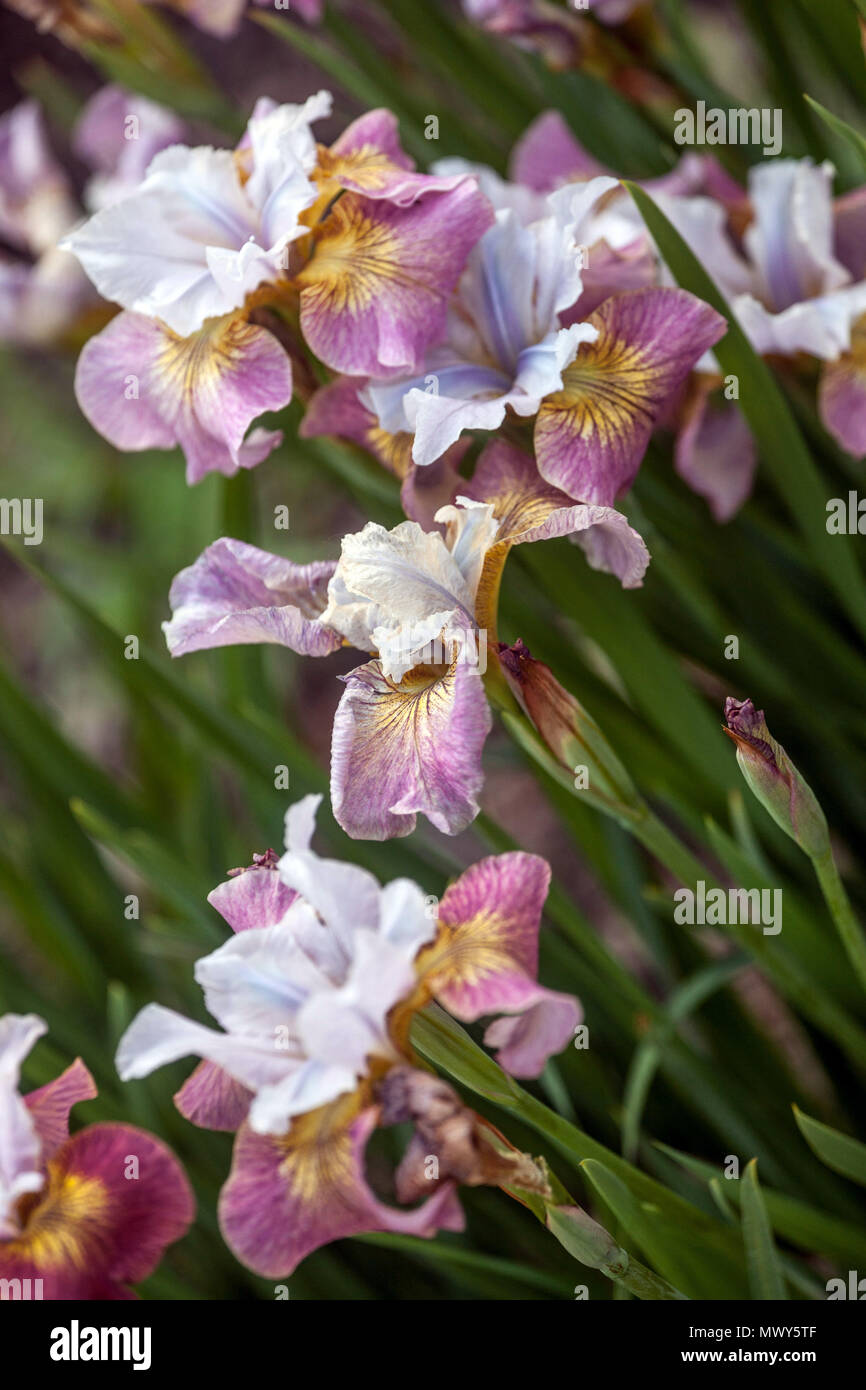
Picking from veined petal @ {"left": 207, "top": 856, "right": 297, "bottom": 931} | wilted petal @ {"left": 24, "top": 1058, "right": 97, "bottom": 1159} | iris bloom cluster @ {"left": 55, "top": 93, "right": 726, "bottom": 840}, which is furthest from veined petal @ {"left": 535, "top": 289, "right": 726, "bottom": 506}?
wilted petal @ {"left": 24, "top": 1058, "right": 97, "bottom": 1159}

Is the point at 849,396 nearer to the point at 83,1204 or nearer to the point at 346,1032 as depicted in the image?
the point at 346,1032

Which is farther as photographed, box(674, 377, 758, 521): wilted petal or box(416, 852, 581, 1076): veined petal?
box(674, 377, 758, 521): wilted petal

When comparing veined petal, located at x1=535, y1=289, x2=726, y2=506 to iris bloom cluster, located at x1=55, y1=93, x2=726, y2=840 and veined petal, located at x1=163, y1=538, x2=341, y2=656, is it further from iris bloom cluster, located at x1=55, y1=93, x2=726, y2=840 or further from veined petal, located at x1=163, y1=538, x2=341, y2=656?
veined petal, located at x1=163, y1=538, x2=341, y2=656

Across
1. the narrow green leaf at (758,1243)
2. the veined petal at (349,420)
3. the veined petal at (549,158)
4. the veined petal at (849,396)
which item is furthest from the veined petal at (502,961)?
the veined petal at (549,158)

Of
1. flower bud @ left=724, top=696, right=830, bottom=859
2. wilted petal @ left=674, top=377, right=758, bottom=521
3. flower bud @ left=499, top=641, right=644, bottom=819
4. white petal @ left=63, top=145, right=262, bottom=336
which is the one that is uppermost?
white petal @ left=63, top=145, right=262, bottom=336

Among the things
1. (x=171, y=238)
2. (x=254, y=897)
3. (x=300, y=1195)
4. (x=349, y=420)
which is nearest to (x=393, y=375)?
(x=349, y=420)
